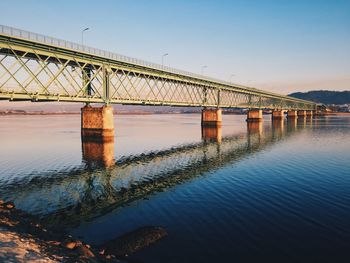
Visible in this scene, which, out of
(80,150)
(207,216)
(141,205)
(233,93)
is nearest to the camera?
(207,216)

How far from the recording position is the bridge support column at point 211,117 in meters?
101

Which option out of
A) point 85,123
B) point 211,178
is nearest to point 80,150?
point 85,123

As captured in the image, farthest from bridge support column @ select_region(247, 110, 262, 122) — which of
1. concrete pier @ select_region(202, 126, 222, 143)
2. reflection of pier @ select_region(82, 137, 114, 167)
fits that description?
reflection of pier @ select_region(82, 137, 114, 167)

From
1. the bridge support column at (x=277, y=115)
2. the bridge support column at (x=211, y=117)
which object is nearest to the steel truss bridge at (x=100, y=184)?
the bridge support column at (x=211, y=117)

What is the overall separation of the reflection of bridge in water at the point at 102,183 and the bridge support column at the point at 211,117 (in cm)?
5972

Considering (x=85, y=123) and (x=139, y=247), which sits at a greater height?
(x=85, y=123)

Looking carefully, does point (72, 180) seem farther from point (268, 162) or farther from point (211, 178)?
point (268, 162)

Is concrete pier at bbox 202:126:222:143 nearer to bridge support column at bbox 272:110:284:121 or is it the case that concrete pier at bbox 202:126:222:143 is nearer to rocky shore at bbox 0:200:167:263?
rocky shore at bbox 0:200:167:263

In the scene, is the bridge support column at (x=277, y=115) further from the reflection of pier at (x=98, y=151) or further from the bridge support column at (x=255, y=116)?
the reflection of pier at (x=98, y=151)

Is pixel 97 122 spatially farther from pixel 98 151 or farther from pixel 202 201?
pixel 202 201

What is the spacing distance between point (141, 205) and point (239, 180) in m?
10.7

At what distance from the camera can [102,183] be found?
2564 cm

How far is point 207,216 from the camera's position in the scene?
658 inches

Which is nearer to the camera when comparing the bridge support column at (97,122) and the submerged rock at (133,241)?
the submerged rock at (133,241)
